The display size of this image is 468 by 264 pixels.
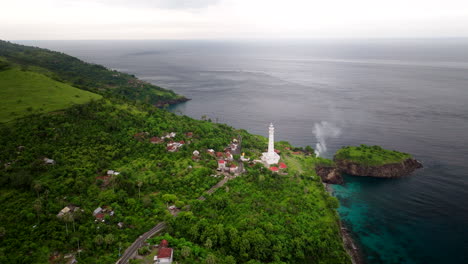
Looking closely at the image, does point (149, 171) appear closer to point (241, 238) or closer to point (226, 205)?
point (226, 205)

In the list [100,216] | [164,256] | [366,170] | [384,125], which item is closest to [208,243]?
[164,256]

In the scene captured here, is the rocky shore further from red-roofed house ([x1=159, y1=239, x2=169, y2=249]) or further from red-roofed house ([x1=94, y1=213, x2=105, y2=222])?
red-roofed house ([x1=159, y1=239, x2=169, y2=249])

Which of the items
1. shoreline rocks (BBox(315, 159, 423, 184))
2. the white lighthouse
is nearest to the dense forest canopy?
the white lighthouse

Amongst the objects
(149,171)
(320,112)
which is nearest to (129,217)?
(149,171)

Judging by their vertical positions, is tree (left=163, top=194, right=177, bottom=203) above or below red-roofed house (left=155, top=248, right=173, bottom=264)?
above

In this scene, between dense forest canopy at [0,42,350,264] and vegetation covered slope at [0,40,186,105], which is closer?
dense forest canopy at [0,42,350,264]

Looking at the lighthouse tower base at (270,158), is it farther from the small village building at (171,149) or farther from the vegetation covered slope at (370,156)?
the small village building at (171,149)

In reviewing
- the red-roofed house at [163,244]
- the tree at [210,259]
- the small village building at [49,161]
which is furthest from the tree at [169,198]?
the small village building at [49,161]

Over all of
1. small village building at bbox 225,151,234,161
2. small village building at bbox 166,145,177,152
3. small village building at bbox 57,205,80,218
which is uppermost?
small village building at bbox 166,145,177,152
